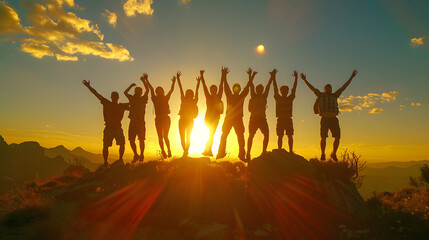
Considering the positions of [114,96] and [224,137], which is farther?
[114,96]

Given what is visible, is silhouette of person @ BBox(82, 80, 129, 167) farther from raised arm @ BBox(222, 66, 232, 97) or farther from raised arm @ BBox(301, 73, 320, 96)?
raised arm @ BBox(301, 73, 320, 96)

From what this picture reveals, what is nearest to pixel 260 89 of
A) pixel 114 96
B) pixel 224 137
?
pixel 224 137

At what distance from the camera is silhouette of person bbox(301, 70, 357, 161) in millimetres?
9543

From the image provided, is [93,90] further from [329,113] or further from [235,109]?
[329,113]

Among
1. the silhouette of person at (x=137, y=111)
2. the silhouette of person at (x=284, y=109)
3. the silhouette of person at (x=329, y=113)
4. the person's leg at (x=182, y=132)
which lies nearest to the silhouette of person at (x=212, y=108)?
the person's leg at (x=182, y=132)

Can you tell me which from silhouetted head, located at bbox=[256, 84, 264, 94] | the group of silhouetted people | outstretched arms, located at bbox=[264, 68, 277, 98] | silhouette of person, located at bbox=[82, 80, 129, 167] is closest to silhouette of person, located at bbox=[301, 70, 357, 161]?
the group of silhouetted people

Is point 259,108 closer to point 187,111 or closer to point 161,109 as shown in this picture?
point 187,111

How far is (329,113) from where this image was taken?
31.5ft

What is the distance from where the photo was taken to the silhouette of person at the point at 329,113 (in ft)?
31.3

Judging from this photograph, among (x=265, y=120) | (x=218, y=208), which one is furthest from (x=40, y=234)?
(x=265, y=120)

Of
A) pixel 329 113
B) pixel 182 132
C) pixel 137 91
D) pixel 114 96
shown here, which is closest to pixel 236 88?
Answer: pixel 182 132

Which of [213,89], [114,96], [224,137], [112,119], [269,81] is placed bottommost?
[224,137]

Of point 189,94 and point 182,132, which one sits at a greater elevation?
point 189,94

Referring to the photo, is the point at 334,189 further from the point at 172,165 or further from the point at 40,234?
the point at 40,234
